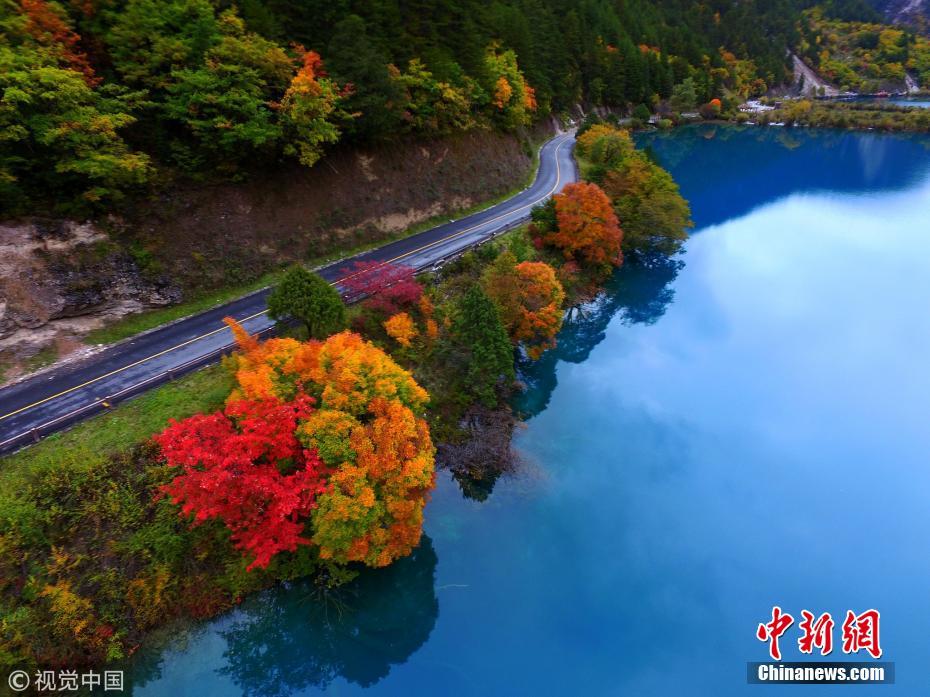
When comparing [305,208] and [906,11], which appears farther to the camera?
[906,11]

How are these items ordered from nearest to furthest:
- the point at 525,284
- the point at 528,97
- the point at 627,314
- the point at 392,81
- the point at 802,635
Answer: the point at 802,635, the point at 525,284, the point at 392,81, the point at 627,314, the point at 528,97

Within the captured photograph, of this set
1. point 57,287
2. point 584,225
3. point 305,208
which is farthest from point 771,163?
point 57,287

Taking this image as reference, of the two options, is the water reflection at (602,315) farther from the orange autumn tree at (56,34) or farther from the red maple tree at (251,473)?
the orange autumn tree at (56,34)

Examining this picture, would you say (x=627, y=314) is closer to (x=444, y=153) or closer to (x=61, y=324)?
(x=444, y=153)

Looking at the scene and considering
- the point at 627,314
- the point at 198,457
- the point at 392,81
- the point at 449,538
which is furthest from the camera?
the point at 627,314

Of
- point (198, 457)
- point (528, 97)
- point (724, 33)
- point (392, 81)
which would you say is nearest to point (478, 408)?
point (198, 457)

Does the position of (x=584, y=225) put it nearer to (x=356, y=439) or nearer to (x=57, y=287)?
(x=356, y=439)
